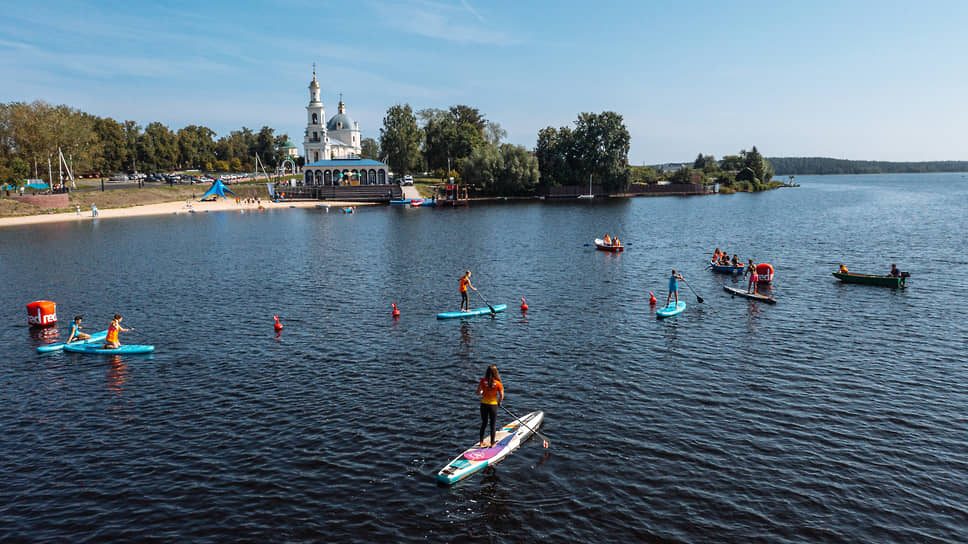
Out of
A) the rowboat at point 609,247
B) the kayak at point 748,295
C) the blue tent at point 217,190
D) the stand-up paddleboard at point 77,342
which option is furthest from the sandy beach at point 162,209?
the kayak at point 748,295

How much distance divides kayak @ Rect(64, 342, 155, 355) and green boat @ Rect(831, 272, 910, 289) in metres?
45.6

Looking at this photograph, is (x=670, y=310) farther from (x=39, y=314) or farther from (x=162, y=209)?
(x=162, y=209)

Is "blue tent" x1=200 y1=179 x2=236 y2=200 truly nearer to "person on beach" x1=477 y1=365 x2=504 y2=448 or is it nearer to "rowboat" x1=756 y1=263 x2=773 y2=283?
"rowboat" x1=756 y1=263 x2=773 y2=283

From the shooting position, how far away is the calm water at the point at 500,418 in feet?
50.4

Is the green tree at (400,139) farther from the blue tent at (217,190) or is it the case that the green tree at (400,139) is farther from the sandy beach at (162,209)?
the blue tent at (217,190)

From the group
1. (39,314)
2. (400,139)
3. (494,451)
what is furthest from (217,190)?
(494,451)

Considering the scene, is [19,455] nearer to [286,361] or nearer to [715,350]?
[286,361]

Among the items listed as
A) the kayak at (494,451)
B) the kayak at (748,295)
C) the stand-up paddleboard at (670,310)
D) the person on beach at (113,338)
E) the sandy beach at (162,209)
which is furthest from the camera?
the sandy beach at (162,209)

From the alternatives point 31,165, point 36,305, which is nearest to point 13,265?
point 36,305

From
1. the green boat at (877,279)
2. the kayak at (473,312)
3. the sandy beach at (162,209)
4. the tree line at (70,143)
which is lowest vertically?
the kayak at (473,312)

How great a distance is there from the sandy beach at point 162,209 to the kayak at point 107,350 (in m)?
80.2

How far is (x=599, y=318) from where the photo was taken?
114ft

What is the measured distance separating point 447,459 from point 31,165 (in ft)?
469

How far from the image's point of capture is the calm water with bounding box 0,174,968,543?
15.4 meters
